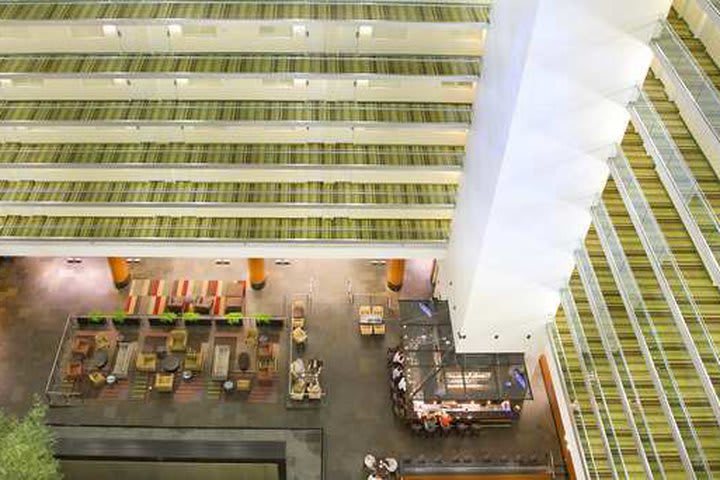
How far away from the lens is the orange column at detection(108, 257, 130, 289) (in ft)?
111

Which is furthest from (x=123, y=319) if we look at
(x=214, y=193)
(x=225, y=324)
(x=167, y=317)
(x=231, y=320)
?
(x=214, y=193)

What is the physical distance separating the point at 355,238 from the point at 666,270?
1336cm

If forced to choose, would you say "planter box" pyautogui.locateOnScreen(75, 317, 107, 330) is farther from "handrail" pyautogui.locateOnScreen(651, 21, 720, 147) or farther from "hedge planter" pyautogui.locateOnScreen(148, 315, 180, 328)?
"handrail" pyautogui.locateOnScreen(651, 21, 720, 147)

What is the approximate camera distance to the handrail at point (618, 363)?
66.4ft

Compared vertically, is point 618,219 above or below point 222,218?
below

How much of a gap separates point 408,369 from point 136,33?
641 inches

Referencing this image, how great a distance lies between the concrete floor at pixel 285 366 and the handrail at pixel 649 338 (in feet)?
32.9

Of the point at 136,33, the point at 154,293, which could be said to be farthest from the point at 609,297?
the point at 154,293

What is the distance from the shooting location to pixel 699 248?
1694 cm

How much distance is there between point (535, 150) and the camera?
21.4m

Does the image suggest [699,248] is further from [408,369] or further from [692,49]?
[408,369]

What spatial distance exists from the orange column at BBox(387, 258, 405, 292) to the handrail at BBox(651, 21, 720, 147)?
17.5 meters

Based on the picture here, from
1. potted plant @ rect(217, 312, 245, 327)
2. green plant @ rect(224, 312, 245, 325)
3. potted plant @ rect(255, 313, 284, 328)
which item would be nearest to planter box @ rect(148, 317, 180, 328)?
potted plant @ rect(217, 312, 245, 327)

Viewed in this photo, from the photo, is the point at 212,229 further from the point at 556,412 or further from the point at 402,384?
the point at 556,412
